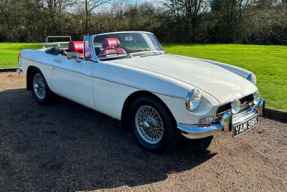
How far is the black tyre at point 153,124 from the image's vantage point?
3.00 m

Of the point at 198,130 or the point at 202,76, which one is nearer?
the point at 198,130

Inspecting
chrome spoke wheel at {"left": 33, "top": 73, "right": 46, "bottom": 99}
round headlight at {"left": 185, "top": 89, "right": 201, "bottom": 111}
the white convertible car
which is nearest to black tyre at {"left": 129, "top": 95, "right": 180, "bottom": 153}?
the white convertible car

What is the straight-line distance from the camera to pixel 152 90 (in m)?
3.04

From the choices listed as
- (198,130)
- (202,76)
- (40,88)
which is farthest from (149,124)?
(40,88)

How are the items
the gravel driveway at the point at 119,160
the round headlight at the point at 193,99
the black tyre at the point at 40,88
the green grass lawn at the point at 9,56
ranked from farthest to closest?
the green grass lawn at the point at 9,56 < the black tyre at the point at 40,88 < the round headlight at the point at 193,99 < the gravel driveway at the point at 119,160

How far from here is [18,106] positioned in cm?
517

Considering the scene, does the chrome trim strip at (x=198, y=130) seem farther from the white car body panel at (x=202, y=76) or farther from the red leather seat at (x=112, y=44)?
the red leather seat at (x=112, y=44)

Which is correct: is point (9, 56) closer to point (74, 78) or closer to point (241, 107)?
point (74, 78)

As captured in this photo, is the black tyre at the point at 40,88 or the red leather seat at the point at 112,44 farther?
the black tyre at the point at 40,88

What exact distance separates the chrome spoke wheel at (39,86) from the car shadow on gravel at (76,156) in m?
0.77

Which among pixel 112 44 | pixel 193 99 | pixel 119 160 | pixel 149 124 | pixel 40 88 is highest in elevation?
pixel 112 44

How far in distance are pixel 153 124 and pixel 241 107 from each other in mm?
1160

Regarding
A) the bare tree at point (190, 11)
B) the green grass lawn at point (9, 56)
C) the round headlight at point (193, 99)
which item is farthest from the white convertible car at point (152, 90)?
the bare tree at point (190, 11)

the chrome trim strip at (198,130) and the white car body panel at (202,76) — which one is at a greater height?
the white car body panel at (202,76)
